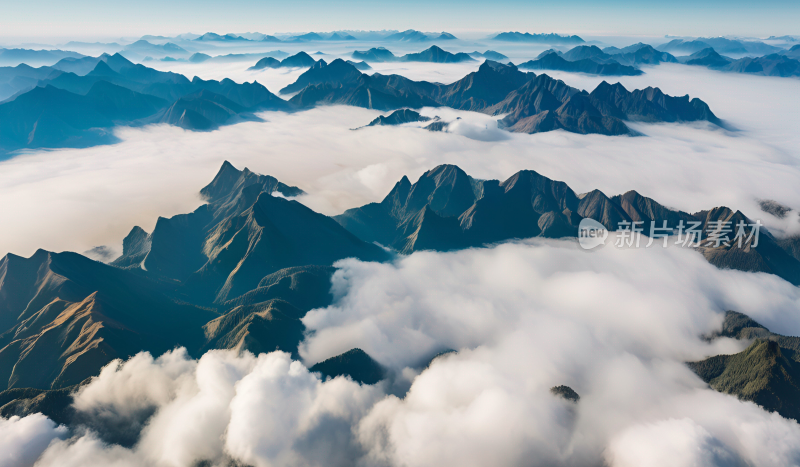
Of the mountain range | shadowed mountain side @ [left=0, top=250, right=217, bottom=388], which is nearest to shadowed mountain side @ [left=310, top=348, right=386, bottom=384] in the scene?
the mountain range

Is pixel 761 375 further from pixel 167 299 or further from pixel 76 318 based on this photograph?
pixel 76 318

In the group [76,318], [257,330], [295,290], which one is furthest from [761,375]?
[76,318]

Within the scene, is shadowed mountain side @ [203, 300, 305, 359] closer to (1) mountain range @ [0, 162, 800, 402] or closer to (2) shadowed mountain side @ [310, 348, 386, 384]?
(1) mountain range @ [0, 162, 800, 402]

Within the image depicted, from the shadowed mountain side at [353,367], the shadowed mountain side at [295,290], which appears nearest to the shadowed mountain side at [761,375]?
the shadowed mountain side at [353,367]

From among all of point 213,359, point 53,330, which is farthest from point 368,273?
point 53,330

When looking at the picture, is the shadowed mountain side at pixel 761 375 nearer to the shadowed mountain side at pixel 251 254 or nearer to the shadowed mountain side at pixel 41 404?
A: the shadowed mountain side at pixel 251 254

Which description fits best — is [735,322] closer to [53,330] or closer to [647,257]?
[647,257]

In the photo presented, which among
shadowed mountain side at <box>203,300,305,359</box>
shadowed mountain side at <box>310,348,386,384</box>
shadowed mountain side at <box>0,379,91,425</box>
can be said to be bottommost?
shadowed mountain side at <box>310,348,386,384</box>
